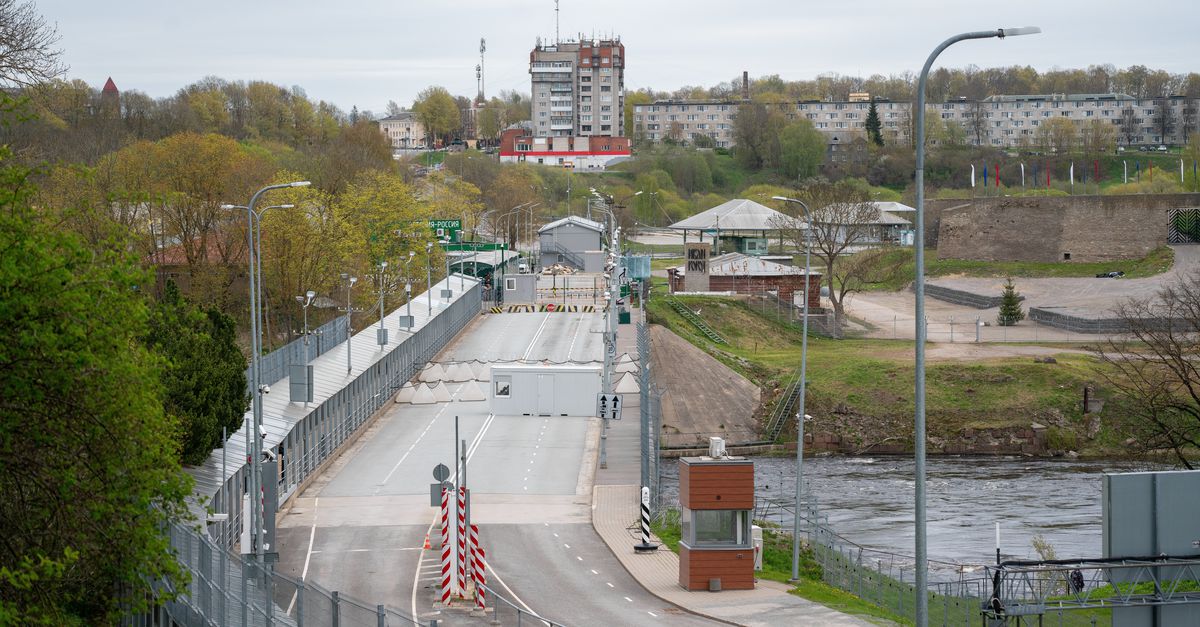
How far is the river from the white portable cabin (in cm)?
415

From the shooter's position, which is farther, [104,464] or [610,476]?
[610,476]

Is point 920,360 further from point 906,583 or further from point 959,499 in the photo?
point 959,499

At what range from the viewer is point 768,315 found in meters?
81.7

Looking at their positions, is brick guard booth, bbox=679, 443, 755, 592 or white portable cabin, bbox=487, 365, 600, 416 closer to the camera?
brick guard booth, bbox=679, 443, 755, 592

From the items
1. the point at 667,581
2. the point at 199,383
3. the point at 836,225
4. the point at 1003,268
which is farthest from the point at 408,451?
the point at 1003,268

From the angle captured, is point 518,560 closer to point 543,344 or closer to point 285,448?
point 285,448

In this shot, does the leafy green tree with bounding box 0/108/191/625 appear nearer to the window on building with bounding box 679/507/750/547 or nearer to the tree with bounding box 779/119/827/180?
the window on building with bounding box 679/507/750/547

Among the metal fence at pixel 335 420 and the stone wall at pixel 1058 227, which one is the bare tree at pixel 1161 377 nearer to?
the stone wall at pixel 1058 227

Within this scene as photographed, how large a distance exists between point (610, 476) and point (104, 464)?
81.2 feet

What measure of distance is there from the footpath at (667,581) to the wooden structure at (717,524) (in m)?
0.35

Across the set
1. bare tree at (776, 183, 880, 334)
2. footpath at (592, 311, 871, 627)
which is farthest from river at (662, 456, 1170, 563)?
bare tree at (776, 183, 880, 334)

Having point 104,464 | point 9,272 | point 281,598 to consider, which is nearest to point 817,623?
point 281,598

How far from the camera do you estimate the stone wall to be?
343 feet

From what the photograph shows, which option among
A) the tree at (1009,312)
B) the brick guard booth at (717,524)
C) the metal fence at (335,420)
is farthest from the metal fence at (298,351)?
the tree at (1009,312)
